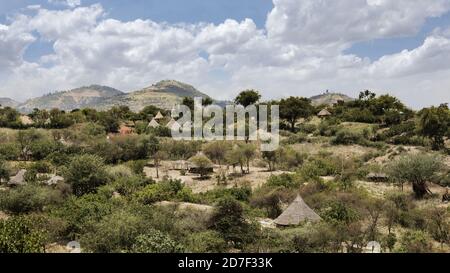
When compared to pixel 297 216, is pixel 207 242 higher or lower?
lower

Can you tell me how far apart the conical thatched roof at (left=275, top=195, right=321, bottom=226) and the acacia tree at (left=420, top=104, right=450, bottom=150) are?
22088mm

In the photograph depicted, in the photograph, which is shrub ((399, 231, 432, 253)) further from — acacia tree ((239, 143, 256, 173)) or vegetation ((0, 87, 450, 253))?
acacia tree ((239, 143, 256, 173))

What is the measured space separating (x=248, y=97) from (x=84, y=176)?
4136 centimetres

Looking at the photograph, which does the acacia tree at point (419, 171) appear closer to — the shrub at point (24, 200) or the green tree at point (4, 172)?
the shrub at point (24, 200)

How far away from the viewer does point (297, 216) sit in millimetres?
18281

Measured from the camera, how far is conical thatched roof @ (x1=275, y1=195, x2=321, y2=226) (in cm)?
1808

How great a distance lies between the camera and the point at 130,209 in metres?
18.4

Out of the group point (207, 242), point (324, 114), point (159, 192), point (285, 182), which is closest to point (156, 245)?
point (207, 242)

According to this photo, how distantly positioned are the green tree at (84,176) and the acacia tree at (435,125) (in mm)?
26338

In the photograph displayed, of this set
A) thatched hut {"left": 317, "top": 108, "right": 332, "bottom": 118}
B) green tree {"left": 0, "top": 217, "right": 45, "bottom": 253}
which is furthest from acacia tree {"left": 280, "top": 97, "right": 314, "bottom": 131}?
green tree {"left": 0, "top": 217, "right": 45, "bottom": 253}

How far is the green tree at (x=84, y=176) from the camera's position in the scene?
82.4 feet

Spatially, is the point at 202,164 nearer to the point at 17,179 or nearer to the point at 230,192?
the point at 230,192
